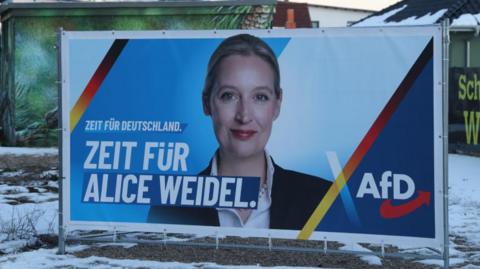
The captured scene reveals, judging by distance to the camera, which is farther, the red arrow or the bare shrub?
the bare shrub

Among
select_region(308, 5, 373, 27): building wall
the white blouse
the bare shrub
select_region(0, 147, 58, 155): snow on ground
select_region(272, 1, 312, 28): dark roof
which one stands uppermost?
select_region(308, 5, 373, 27): building wall

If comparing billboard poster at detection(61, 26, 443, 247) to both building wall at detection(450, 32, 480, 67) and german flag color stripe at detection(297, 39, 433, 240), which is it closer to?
german flag color stripe at detection(297, 39, 433, 240)

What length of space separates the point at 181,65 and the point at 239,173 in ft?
3.51

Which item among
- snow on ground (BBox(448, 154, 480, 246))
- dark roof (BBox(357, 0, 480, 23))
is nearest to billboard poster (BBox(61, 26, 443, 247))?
snow on ground (BBox(448, 154, 480, 246))

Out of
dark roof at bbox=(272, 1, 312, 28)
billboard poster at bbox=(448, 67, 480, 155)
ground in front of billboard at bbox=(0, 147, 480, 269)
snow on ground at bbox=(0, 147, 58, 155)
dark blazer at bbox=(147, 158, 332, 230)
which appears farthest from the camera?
dark roof at bbox=(272, 1, 312, 28)

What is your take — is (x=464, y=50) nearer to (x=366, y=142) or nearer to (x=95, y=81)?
(x=366, y=142)

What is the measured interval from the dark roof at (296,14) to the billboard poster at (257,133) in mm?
35238

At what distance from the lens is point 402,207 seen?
5785mm

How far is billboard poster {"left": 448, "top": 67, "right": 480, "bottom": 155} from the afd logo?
10.3 m

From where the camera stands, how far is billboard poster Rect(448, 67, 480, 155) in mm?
15539

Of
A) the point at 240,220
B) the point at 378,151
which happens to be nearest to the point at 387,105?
the point at 378,151

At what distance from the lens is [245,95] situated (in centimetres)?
607

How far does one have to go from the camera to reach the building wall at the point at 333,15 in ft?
172

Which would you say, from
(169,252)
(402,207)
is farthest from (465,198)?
(169,252)
